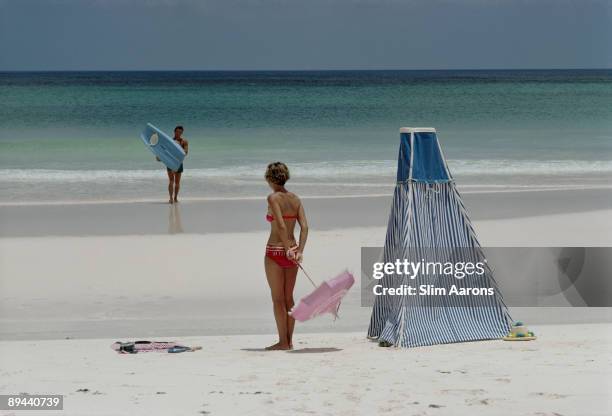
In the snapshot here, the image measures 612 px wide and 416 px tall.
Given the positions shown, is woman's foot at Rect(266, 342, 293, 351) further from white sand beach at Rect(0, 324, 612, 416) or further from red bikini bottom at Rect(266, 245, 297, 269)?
red bikini bottom at Rect(266, 245, 297, 269)

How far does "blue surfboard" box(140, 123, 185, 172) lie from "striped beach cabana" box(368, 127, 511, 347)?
348 inches

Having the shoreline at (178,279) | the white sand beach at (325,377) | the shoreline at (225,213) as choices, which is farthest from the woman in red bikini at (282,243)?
the shoreline at (225,213)

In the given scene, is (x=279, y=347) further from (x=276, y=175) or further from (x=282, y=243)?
(x=276, y=175)

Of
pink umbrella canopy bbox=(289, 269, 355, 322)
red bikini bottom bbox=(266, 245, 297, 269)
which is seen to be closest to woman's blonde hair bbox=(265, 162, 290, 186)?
red bikini bottom bbox=(266, 245, 297, 269)

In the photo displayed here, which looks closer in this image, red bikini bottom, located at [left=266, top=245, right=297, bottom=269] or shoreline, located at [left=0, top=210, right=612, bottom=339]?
red bikini bottom, located at [left=266, top=245, right=297, bottom=269]

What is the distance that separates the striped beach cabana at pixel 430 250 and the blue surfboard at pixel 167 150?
8832 millimetres

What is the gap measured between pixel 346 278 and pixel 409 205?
606 millimetres

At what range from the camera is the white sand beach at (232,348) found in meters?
5.32

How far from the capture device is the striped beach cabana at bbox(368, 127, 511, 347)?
265 inches

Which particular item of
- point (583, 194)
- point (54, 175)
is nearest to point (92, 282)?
point (583, 194)

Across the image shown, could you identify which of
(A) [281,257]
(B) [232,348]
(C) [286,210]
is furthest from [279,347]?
(C) [286,210]

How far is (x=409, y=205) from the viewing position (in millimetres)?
6812

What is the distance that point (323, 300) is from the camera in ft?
21.6

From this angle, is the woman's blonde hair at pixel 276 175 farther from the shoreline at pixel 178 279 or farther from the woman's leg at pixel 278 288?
the shoreline at pixel 178 279
